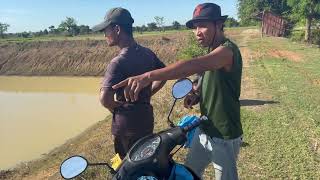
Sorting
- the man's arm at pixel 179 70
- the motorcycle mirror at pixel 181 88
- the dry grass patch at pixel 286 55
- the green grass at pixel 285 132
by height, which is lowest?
the dry grass patch at pixel 286 55

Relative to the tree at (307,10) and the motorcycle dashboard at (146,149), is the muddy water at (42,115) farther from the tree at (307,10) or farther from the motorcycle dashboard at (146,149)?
the tree at (307,10)

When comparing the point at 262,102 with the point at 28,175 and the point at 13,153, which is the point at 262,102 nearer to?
the point at 28,175

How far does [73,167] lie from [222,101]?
1093mm

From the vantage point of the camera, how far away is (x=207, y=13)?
2.75 metres

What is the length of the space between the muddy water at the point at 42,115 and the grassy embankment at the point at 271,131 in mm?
1680

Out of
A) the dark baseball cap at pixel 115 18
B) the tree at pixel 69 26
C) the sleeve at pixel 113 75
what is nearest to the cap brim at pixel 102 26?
the dark baseball cap at pixel 115 18

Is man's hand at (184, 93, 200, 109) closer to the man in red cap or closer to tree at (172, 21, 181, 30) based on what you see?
the man in red cap

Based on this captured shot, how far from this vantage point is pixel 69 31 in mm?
59375

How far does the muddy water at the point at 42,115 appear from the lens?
1265 cm

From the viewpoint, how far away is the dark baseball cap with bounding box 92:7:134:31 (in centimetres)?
340

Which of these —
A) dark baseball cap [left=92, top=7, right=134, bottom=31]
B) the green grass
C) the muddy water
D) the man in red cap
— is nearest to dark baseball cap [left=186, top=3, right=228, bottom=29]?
the man in red cap

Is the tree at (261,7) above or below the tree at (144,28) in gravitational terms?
above

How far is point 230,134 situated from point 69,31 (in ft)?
192

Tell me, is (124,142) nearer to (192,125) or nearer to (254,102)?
(192,125)
